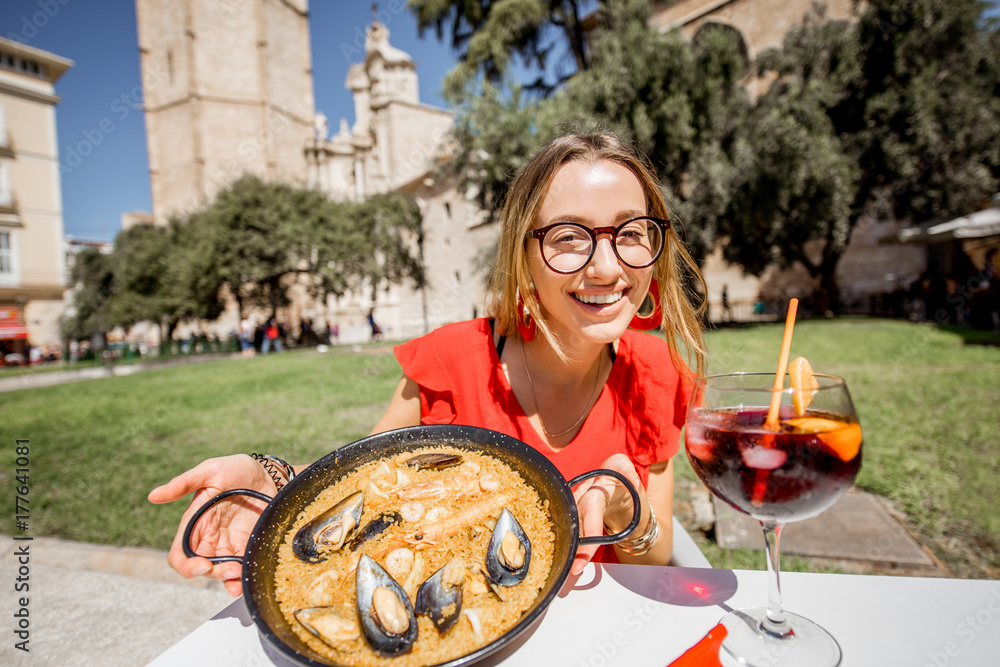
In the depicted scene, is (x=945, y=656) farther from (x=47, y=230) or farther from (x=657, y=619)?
(x=47, y=230)

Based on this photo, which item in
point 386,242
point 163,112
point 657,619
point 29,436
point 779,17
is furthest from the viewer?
point 163,112

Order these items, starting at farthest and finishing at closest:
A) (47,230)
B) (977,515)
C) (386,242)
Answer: (47,230) < (386,242) < (977,515)

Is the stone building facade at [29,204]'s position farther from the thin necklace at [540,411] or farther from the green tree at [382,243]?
the thin necklace at [540,411]

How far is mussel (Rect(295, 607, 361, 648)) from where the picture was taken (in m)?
0.78

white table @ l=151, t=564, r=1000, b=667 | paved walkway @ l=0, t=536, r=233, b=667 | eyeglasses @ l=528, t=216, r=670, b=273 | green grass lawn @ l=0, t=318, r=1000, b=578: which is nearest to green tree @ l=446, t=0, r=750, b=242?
green grass lawn @ l=0, t=318, r=1000, b=578

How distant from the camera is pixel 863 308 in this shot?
77.4ft

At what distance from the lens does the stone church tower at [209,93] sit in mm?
36219

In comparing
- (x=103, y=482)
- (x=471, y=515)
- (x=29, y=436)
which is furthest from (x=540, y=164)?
(x=29, y=436)

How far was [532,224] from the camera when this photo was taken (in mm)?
1645

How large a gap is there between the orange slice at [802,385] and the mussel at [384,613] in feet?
2.51

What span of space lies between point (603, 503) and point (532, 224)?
967 mm

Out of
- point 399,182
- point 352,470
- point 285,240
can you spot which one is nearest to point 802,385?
point 352,470

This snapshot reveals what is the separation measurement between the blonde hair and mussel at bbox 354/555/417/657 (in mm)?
1053

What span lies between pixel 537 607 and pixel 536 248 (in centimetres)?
115
